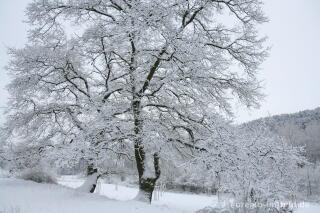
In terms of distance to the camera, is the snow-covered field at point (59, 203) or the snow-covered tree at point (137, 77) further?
the snow-covered tree at point (137, 77)

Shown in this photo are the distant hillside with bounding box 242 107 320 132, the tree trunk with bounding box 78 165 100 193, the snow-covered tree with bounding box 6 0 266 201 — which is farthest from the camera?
the distant hillside with bounding box 242 107 320 132

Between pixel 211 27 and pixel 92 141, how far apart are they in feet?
20.8

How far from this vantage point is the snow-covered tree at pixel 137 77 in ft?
31.6

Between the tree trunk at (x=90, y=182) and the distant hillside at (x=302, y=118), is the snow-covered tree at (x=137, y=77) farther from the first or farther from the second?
the distant hillside at (x=302, y=118)

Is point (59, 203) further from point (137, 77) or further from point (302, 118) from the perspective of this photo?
point (302, 118)

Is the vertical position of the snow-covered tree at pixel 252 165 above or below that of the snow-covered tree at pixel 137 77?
below

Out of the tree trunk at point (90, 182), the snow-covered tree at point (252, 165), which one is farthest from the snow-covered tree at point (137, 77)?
the tree trunk at point (90, 182)

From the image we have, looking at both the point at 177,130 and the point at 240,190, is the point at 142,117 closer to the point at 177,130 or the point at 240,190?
the point at 177,130

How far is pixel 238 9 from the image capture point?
10922 mm

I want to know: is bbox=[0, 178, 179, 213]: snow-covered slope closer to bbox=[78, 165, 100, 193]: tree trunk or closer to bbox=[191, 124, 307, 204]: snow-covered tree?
bbox=[78, 165, 100, 193]: tree trunk

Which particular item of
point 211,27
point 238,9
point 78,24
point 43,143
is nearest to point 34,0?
point 78,24

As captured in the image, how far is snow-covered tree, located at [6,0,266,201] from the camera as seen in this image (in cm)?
964

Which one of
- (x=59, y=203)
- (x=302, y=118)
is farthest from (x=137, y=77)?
(x=302, y=118)

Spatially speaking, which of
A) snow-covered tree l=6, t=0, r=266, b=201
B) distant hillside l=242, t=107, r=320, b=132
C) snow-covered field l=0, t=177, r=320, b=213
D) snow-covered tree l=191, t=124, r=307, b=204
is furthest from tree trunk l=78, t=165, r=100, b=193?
distant hillside l=242, t=107, r=320, b=132
